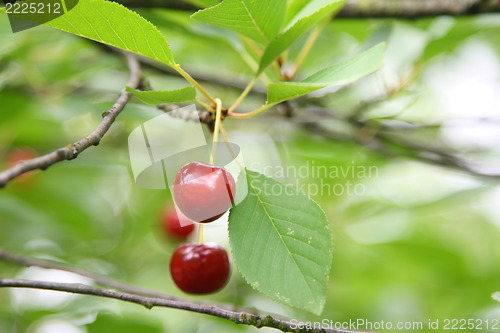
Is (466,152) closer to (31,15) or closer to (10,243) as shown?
(31,15)

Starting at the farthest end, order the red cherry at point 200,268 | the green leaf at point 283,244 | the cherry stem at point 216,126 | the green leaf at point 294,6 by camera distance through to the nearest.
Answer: the green leaf at point 294,6, the red cherry at point 200,268, the cherry stem at point 216,126, the green leaf at point 283,244

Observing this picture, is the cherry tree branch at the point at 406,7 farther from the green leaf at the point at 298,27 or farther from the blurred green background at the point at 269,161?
the green leaf at the point at 298,27

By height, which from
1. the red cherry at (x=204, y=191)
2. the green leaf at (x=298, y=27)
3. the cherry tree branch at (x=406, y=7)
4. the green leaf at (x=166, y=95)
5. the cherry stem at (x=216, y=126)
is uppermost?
the cherry tree branch at (x=406, y=7)

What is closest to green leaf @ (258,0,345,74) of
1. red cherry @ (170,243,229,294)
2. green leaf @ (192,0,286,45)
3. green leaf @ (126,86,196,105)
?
green leaf @ (192,0,286,45)

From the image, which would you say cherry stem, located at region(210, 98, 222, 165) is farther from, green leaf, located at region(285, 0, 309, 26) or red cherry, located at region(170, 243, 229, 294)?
green leaf, located at region(285, 0, 309, 26)

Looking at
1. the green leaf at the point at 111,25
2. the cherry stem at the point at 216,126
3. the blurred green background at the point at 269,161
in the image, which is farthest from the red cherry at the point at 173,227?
the green leaf at the point at 111,25
